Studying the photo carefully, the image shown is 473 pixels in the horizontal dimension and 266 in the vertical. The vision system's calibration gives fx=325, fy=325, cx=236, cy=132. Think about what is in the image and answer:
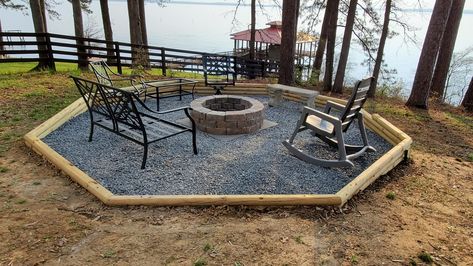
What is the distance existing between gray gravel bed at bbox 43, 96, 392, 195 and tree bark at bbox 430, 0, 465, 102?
610 centimetres

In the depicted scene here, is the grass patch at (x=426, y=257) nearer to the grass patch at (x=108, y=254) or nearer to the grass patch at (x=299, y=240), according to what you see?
the grass patch at (x=299, y=240)

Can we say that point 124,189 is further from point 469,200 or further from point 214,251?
point 469,200

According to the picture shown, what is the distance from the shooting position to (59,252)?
224cm

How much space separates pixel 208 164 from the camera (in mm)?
3814

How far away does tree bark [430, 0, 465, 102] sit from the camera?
894 cm

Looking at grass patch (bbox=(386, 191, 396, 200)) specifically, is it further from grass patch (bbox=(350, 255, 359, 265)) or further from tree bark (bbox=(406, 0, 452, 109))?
tree bark (bbox=(406, 0, 452, 109))

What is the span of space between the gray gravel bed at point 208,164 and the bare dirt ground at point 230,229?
1.22ft

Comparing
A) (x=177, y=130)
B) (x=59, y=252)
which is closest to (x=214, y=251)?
Result: (x=59, y=252)

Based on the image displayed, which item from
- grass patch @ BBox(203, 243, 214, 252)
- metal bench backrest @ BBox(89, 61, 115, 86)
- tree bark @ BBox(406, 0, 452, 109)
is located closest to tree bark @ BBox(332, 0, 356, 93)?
tree bark @ BBox(406, 0, 452, 109)

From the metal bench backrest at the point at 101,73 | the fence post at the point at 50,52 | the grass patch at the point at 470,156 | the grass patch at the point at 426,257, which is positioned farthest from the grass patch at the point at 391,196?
the fence post at the point at 50,52

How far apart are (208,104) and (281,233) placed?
345cm

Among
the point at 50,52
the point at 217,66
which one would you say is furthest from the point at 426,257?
the point at 50,52

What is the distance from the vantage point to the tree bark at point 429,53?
623 cm

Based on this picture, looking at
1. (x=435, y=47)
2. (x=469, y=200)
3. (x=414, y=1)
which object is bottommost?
(x=469, y=200)
